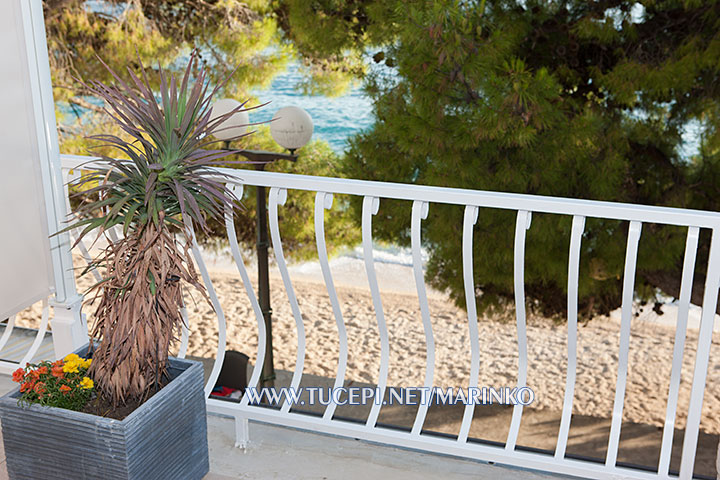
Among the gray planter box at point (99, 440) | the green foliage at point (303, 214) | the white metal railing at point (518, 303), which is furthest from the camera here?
the green foliage at point (303, 214)

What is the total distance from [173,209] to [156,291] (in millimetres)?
214

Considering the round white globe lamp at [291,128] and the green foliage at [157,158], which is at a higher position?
the green foliage at [157,158]

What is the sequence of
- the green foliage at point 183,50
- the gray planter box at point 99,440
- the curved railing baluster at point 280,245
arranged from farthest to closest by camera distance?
the green foliage at point 183,50 < the curved railing baluster at point 280,245 < the gray planter box at point 99,440

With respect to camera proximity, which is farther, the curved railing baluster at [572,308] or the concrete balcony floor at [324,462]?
the concrete balcony floor at [324,462]

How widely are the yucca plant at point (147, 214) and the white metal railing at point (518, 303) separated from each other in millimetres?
239

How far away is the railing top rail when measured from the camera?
5.70 ft

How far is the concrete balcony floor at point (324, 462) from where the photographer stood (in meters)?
2.08

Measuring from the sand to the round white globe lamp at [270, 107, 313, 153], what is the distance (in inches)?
167

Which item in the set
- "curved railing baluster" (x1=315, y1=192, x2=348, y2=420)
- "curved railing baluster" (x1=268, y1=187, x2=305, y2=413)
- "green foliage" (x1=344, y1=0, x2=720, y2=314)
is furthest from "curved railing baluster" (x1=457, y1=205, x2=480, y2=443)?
"green foliage" (x1=344, y1=0, x2=720, y2=314)

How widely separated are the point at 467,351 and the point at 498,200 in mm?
9238

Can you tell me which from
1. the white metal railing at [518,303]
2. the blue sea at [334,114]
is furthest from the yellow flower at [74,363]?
the blue sea at [334,114]

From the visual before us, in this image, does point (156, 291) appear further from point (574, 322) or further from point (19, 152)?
point (574, 322)

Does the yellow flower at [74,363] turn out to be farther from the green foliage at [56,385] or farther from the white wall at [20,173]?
Answer: the white wall at [20,173]

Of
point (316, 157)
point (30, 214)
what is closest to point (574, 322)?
point (30, 214)
